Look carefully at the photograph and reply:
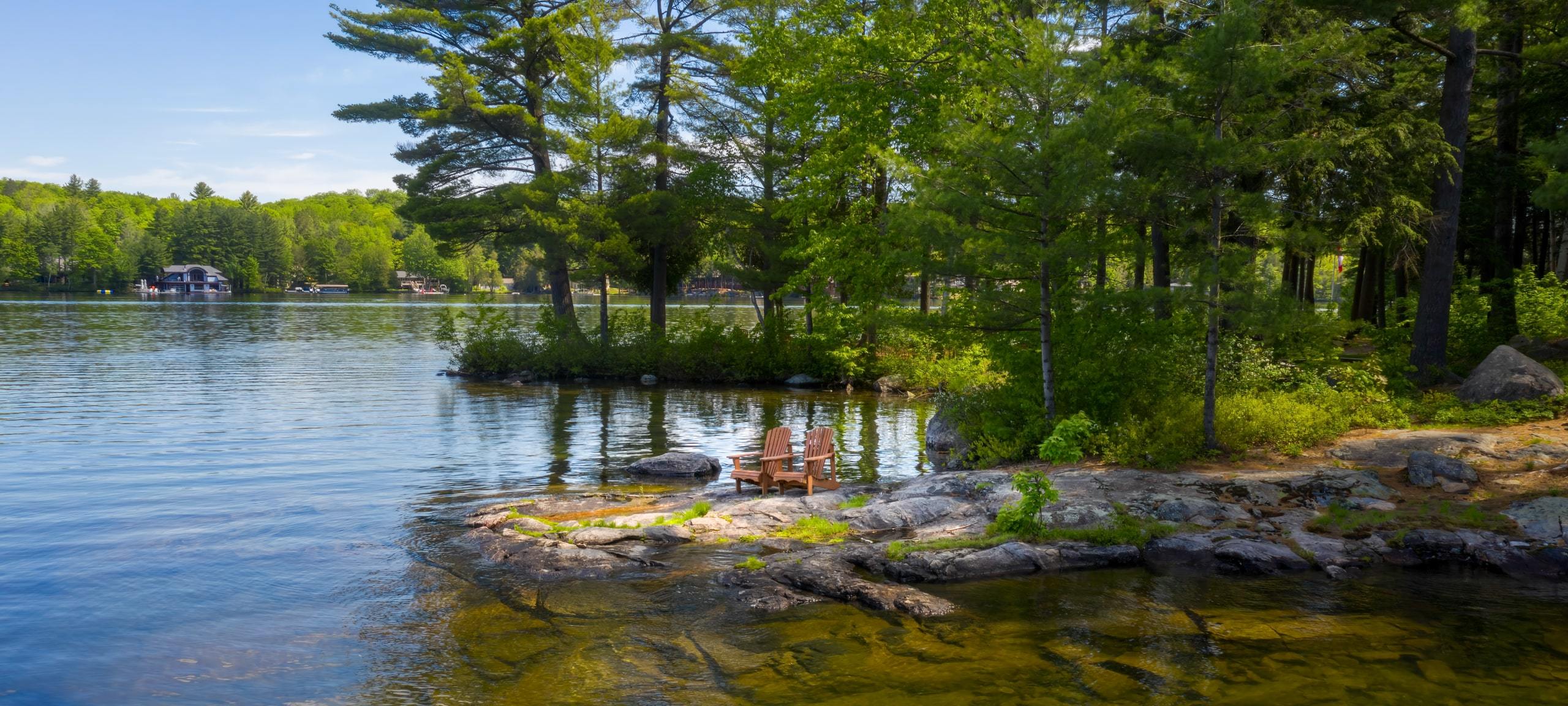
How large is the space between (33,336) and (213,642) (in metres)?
47.5

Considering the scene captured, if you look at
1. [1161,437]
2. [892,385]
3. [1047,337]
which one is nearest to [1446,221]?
[1161,437]

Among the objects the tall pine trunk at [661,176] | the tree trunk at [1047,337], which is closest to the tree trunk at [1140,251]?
the tree trunk at [1047,337]

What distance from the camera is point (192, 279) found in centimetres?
12550

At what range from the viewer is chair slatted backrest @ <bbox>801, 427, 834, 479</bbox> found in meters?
13.9

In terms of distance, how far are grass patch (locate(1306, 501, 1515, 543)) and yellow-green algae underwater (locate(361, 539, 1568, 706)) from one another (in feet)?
2.21

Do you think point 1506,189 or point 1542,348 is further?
point 1506,189

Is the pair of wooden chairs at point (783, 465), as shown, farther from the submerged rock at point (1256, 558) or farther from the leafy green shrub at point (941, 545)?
the submerged rock at point (1256, 558)

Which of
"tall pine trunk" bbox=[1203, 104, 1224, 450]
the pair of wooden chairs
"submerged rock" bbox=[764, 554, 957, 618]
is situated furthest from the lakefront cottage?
"tall pine trunk" bbox=[1203, 104, 1224, 450]

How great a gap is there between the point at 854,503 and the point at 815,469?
1396 millimetres

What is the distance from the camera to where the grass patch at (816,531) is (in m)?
11.1

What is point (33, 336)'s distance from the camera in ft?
145

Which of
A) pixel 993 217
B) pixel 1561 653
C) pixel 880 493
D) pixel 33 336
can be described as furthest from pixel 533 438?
pixel 33 336

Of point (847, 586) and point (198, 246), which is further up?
point (198, 246)

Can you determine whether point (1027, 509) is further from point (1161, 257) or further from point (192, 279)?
point (192, 279)
